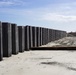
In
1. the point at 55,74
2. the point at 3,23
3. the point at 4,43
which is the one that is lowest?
the point at 55,74

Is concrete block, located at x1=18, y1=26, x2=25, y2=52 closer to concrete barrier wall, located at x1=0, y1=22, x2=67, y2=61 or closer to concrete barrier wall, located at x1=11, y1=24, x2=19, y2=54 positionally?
concrete barrier wall, located at x1=0, y1=22, x2=67, y2=61

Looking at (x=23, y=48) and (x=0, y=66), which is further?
(x=23, y=48)

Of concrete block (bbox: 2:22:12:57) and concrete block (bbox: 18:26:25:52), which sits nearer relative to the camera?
concrete block (bbox: 2:22:12:57)

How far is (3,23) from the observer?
Result: 8.70 m

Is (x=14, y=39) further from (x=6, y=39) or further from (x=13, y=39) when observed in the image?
(x=6, y=39)

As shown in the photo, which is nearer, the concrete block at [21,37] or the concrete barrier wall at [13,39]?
the concrete barrier wall at [13,39]

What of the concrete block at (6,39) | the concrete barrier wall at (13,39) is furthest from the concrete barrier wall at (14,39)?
the concrete block at (6,39)

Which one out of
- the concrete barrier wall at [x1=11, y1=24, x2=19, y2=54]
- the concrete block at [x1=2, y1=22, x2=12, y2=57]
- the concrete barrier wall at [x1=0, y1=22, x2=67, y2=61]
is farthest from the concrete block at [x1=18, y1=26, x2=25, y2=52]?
the concrete block at [x1=2, y1=22, x2=12, y2=57]

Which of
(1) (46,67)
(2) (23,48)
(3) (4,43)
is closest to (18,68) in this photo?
(1) (46,67)

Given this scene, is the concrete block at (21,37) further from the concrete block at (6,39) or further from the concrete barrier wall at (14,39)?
the concrete block at (6,39)

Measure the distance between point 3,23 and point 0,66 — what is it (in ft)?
7.47

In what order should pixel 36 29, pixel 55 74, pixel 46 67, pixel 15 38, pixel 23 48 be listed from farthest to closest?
pixel 36 29 → pixel 23 48 → pixel 15 38 → pixel 46 67 → pixel 55 74

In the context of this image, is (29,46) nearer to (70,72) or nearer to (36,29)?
(36,29)

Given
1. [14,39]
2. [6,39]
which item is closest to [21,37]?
[14,39]
